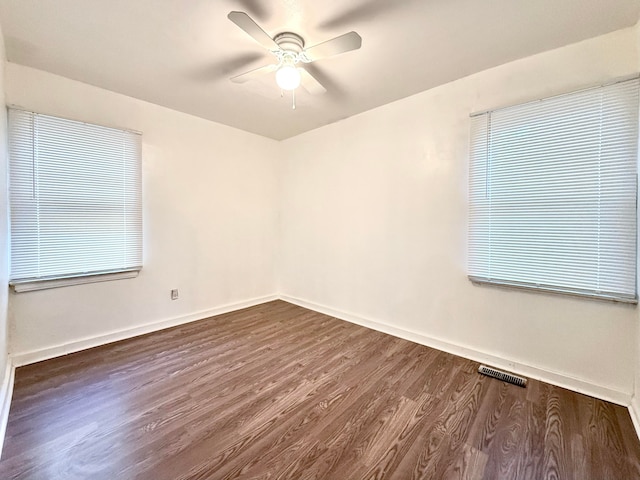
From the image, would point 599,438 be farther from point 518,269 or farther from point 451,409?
point 518,269

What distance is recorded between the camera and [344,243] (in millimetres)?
3531

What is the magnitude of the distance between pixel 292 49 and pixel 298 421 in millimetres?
2440

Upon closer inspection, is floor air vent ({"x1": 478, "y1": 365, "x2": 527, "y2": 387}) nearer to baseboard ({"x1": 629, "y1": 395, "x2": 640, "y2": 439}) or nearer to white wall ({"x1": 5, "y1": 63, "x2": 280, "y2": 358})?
baseboard ({"x1": 629, "y1": 395, "x2": 640, "y2": 439})

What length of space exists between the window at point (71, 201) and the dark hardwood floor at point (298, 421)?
815mm

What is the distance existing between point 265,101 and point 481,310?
9.55ft

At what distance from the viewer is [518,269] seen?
224cm

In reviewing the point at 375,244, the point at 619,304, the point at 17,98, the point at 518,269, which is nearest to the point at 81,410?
the point at 17,98

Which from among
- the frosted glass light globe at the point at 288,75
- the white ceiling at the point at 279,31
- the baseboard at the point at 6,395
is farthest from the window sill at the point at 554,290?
the baseboard at the point at 6,395

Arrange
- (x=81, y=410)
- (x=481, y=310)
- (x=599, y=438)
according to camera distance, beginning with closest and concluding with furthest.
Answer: (x=599, y=438), (x=81, y=410), (x=481, y=310)

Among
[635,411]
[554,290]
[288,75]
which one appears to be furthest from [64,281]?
[635,411]

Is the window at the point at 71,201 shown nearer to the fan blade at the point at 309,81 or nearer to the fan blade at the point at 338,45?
the fan blade at the point at 309,81

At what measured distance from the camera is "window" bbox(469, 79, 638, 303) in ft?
6.07

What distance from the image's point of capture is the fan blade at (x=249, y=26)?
145cm

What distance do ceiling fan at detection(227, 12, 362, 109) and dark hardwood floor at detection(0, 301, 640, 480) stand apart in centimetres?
221
